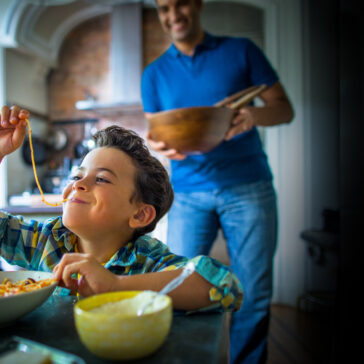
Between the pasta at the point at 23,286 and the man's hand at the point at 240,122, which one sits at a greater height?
the man's hand at the point at 240,122

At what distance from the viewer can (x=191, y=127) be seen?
110 cm

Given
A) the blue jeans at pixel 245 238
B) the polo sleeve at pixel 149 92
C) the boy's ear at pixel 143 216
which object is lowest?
the blue jeans at pixel 245 238

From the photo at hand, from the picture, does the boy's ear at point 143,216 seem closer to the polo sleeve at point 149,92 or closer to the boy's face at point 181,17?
the polo sleeve at point 149,92

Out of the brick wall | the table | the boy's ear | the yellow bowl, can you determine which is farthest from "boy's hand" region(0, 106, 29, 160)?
the brick wall

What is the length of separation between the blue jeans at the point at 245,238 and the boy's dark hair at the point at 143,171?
0.30 m

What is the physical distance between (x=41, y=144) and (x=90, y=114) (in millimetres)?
673

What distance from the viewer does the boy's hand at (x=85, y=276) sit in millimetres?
598

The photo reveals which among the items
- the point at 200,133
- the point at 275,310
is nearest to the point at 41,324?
the point at 200,133

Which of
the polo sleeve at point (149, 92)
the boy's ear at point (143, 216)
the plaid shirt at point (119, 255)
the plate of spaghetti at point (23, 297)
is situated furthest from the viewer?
the polo sleeve at point (149, 92)

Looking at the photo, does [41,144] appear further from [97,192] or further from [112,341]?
[112,341]

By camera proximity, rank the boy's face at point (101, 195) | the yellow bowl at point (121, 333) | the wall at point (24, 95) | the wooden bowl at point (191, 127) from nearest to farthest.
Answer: the yellow bowl at point (121, 333) → the boy's face at point (101, 195) → the wooden bowl at point (191, 127) → the wall at point (24, 95)

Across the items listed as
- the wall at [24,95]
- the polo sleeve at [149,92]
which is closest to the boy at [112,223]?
the polo sleeve at [149,92]

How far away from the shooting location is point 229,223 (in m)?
1.34

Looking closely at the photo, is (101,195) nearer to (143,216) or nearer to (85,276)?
(143,216)
